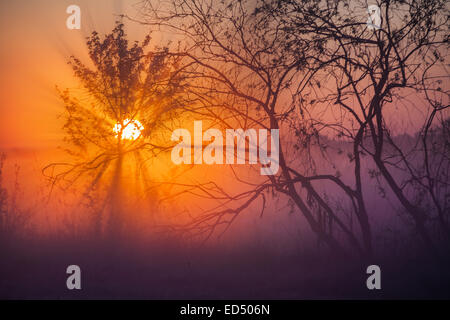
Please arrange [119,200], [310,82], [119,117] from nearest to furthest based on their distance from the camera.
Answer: [310,82] → [119,117] → [119,200]

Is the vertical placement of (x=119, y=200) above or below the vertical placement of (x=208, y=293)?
above

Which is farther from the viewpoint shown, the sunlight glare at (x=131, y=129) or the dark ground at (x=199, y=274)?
the sunlight glare at (x=131, y=129)

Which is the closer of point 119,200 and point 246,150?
point 246,150

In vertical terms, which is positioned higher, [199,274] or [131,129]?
[131,129]

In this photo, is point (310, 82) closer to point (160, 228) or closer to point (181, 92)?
point (181, 92)

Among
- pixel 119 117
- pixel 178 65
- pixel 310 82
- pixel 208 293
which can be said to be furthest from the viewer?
pixel 119 117

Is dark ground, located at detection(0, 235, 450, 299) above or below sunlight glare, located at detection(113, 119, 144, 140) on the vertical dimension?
below

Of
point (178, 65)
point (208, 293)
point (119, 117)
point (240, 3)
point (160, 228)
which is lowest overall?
point (208, 293)

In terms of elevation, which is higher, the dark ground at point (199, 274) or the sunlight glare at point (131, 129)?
the sunlight glare at point (131, 129)

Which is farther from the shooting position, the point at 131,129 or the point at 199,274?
the point at 131,129

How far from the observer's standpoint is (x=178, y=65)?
743 centimetres

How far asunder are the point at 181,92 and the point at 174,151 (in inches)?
34.3

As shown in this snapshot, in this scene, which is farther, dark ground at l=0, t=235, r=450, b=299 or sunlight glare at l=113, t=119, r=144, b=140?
sunlight glare at l=113, t=119, r=144, b=140

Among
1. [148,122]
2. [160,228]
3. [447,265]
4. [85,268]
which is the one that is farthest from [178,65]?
[447,265]
